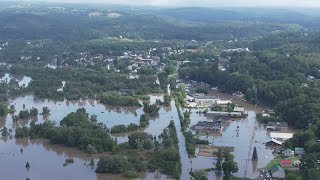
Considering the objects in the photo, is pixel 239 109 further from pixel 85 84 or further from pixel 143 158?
pixel 85 84

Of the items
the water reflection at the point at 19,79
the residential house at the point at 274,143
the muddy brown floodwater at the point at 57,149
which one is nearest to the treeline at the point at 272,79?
the residential house at the point at 274,143

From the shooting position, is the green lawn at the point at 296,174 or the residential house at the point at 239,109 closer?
the green lawn at the point at 296,174

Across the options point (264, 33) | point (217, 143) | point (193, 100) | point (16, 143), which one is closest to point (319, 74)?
point (193, 100)

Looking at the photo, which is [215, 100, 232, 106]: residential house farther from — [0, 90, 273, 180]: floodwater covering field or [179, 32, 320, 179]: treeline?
[0, 90, 273, 180]: floodwater covering field

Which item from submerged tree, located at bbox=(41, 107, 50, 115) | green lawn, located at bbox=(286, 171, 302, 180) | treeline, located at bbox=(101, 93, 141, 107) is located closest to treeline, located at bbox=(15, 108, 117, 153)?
submerged tree, located at bbox=(41, 107, 50, 115)

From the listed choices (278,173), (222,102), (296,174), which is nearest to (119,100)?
(222,102)

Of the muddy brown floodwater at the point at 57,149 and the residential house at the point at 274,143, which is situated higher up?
the residential house at the point at 274,143

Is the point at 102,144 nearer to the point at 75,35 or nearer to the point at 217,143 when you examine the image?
the point at 217,143

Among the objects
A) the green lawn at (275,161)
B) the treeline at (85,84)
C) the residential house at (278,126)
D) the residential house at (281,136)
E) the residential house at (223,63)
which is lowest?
A: the treeline at (85,84)

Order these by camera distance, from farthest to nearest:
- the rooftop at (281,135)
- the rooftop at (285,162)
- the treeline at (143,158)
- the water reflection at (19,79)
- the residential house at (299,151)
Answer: the water reflection at (19,79)
the rooftop at (281,135)
the residential house at (299,151)
the rooftop at (285,162)
the treeline at (143,158)

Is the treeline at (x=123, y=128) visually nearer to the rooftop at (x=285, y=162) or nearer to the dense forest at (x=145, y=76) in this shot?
the dense forest at (x=145, y=76)
